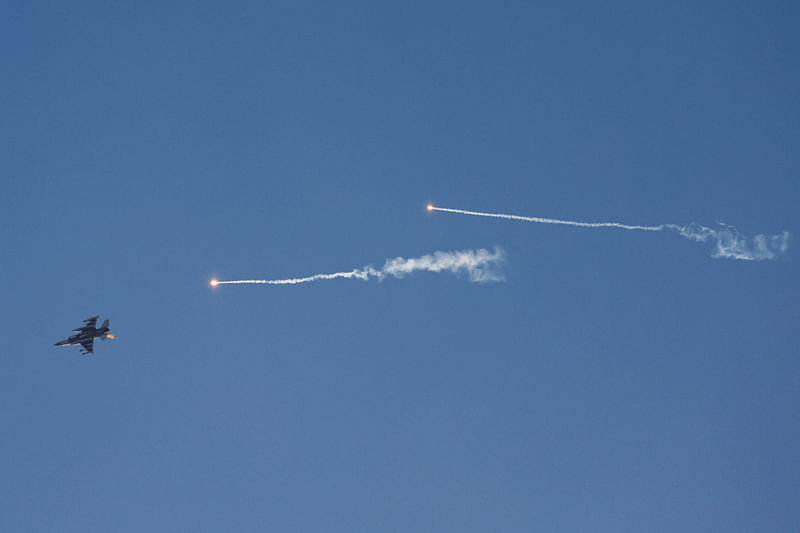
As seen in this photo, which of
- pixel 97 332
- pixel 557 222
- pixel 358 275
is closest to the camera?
pixel 97 332

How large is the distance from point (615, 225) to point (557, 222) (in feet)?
30.1

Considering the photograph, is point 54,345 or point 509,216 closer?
point 54,345

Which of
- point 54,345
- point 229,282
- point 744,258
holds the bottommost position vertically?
point 54,345

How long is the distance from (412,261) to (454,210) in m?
11.1

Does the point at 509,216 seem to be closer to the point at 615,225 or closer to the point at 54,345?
the point at 615,225

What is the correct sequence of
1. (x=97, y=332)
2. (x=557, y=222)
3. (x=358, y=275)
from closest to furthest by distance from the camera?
(x=97, y=332), (x=358, y=275), (x=557, y=222)

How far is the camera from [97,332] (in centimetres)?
13250

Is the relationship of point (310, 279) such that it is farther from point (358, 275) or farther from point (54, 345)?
point (54, 345)

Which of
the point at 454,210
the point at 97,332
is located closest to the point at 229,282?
the point at 97,332

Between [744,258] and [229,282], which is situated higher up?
[744,258]

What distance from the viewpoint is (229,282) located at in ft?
479

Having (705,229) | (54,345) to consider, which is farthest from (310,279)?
(705,229)

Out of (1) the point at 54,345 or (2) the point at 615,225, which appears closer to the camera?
(1) the point at 54,345

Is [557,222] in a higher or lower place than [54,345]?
higher
